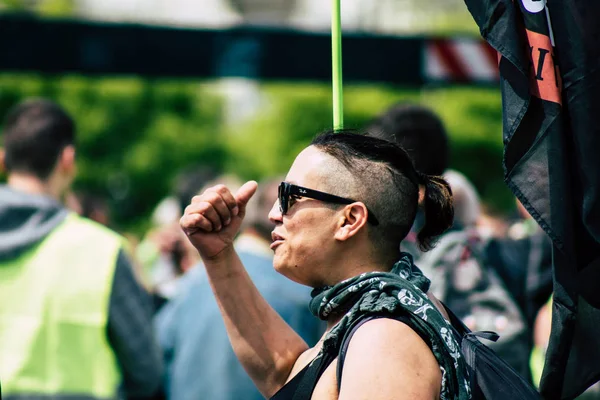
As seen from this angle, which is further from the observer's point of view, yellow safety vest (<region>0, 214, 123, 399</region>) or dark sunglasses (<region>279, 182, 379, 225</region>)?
yellow safety vest (<region>0, 214, 123, 399</region>)

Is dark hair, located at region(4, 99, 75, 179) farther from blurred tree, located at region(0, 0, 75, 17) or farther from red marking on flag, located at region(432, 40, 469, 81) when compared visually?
blurred tree, located at region(0, 0, 75, 17)

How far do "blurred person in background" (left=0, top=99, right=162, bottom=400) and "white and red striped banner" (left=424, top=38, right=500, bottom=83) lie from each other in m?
2.89

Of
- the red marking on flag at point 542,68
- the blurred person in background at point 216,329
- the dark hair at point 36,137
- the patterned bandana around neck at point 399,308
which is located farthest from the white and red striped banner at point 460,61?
the patterned bandana around neck at point 399,308

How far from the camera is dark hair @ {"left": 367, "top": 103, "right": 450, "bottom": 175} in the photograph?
456 centimetres

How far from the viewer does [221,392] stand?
5.06 meters

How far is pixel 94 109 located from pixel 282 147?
5615mm

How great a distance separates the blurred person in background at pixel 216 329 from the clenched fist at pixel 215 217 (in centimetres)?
199

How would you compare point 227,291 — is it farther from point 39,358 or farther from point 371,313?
point 39,358

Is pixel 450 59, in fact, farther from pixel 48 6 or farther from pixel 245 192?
pixel 48 6

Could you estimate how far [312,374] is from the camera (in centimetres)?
272

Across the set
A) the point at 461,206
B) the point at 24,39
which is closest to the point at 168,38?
the point at 24,39

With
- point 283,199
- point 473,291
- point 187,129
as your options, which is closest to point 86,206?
point 473,291

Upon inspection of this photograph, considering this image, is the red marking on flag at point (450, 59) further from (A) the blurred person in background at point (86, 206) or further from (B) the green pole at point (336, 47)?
(B) the green pole at point (336, 47)

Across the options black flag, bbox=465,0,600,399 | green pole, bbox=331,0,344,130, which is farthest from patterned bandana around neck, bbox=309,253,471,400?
green pole, bbox=331,0,344,130
